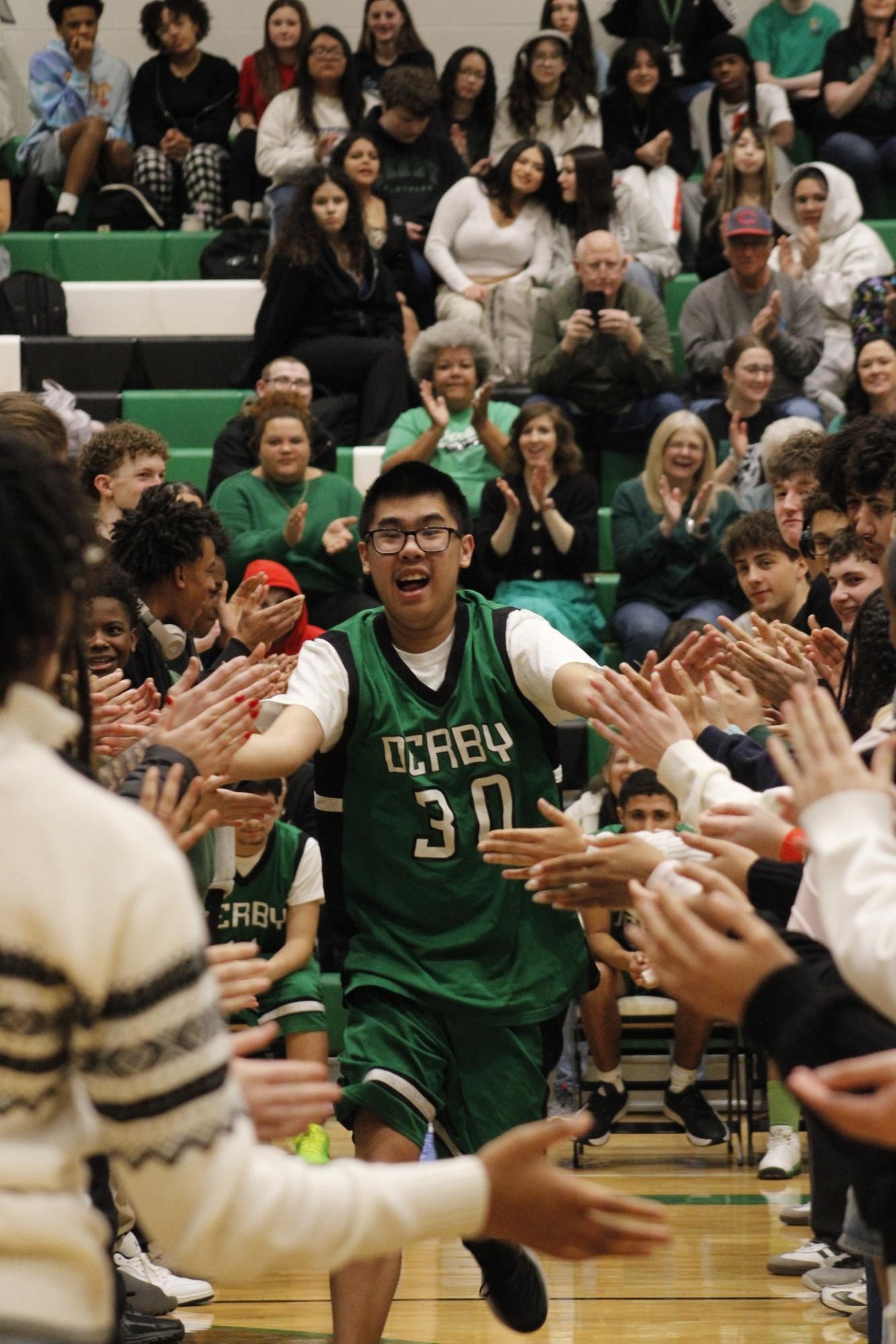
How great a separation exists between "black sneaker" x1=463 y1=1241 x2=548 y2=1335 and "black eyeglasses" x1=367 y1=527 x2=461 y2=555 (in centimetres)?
147

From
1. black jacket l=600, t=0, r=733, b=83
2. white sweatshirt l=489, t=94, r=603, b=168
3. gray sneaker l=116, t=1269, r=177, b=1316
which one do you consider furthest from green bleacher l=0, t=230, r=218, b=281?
gray sneaker l=116, t=1269, r=177, b=1316

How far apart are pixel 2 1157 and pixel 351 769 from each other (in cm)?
235

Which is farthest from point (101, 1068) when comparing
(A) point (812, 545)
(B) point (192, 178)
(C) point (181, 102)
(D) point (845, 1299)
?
(C) point (181, 102)

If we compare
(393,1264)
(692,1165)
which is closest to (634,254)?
(692,1165)

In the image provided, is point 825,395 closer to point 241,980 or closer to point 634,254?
→ point 634,254

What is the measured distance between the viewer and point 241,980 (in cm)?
214

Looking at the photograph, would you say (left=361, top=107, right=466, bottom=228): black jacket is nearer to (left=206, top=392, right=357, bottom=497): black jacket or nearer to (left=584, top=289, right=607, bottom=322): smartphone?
(left=584, top=289, right=607, bottom=322): smartphone

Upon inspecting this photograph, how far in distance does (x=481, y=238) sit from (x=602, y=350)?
1.26m

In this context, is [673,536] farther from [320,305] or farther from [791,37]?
[791,37]

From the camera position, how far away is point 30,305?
935 centimetres

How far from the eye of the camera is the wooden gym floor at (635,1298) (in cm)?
420

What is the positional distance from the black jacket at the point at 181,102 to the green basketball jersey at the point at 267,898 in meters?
5.96

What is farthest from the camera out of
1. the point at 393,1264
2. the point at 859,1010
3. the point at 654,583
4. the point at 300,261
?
the point at 300,261

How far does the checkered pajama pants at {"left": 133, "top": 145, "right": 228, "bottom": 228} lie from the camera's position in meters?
10.0
